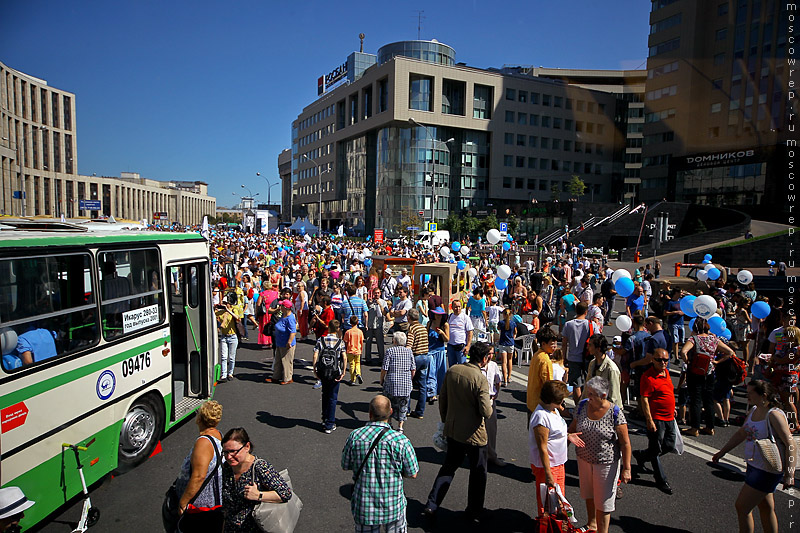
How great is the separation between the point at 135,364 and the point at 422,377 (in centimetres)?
408

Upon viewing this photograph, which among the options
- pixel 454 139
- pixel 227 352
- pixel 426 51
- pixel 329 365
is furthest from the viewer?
pixel 426 51

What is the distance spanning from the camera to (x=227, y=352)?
30.3ft

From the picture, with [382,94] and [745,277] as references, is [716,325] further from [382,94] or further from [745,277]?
[382,94]

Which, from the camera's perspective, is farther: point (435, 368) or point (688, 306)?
point (688, 306)

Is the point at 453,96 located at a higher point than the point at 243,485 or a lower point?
higher

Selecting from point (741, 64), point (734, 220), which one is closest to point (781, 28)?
point (741, 64)

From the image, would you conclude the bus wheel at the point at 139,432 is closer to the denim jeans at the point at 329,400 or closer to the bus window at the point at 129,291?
the bus window at the point at 129,291

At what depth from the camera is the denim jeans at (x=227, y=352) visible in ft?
29.7

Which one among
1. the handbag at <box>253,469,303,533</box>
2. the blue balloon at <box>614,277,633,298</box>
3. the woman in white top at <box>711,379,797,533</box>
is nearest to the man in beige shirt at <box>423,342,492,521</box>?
the handbag at <box>253,469,303,533</box>

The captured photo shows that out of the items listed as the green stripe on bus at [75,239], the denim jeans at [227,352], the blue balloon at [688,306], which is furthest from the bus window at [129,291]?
the blue balloon at [688,306]

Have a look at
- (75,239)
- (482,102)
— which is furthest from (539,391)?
(482,102)

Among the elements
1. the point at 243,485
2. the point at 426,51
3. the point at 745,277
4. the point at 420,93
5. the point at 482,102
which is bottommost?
the point at 243,485

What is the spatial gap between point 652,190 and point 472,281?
52.3 meters

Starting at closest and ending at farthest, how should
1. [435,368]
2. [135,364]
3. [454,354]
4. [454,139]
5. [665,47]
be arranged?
[135,364]
[435,368]
[454,354]
[665,47]
[454,139]
